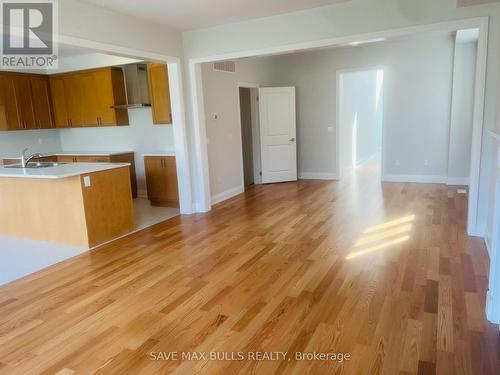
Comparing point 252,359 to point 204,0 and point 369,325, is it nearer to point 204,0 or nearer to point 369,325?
point 369,325

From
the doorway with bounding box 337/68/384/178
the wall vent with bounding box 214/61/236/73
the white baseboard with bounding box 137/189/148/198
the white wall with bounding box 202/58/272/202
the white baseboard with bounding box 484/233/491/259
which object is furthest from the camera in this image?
the doorway with bounding box 337/68/384/178

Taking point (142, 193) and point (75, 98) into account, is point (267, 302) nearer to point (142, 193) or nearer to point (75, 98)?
point (142, 193)

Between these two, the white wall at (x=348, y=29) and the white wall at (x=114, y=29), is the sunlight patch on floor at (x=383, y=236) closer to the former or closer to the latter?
the white wall at (x=348, y=29)

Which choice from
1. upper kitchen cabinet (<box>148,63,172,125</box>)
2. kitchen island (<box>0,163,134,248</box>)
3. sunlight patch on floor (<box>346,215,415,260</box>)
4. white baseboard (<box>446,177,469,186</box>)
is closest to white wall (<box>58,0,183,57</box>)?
upper kitchen cabinet (<box>148,63,172,125</box>)

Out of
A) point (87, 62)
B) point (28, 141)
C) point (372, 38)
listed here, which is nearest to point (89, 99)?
point (87, 62)

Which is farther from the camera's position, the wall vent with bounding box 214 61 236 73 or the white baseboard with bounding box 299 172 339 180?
the white baseboard with bounding box 299 172 339 180

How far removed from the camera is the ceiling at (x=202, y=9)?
3.88m

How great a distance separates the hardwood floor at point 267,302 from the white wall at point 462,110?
90.6 inches

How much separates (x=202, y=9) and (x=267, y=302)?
11.0ft

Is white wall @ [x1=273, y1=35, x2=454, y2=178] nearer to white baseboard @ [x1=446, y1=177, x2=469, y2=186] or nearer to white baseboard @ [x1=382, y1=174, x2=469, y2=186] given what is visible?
white baseboard @ [x1=382, y1=174, x2=469, y2=186]

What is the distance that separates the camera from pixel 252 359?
2090 mm

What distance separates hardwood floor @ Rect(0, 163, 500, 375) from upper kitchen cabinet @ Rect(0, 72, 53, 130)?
3855 millimetres

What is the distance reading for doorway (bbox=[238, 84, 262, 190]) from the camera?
7.50 metres

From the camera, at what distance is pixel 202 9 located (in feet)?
13.6
